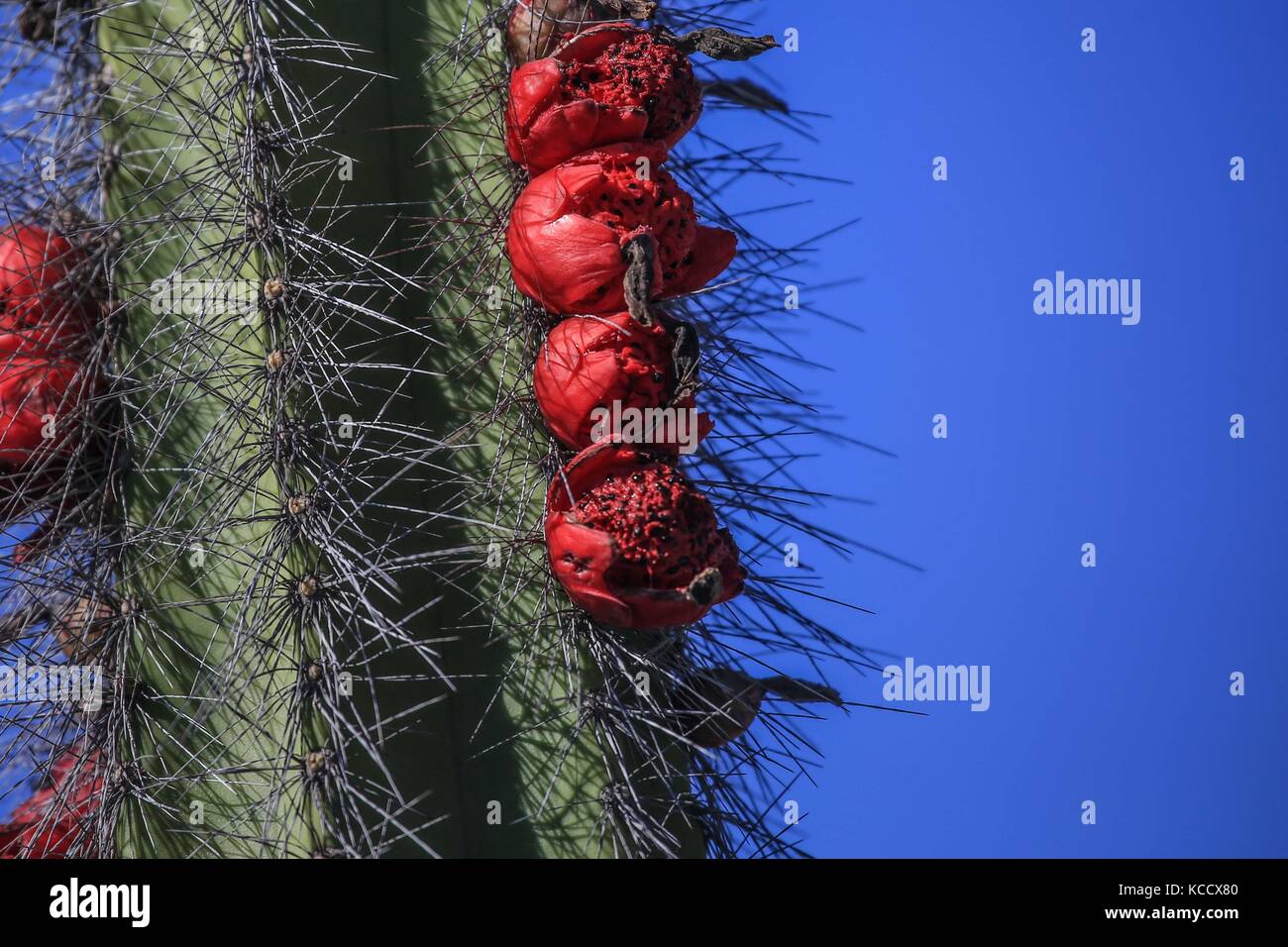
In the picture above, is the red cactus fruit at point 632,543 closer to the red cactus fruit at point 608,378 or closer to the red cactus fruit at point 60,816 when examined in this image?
the red cactus fruit at point 608,378

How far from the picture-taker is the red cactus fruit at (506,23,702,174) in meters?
1.21

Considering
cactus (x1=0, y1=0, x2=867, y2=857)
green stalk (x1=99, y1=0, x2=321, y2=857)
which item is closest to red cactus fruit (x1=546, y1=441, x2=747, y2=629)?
cactus (x1=0, y1=0, x2=867, y2=857)

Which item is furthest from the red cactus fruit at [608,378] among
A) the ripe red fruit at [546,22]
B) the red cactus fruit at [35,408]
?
the red cactus fruit at [35,408]

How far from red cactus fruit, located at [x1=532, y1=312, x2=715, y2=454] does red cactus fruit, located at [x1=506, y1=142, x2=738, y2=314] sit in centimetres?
3

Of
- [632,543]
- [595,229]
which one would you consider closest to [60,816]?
[632,543]

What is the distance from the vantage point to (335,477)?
117 cm

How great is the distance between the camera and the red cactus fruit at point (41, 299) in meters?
1.30

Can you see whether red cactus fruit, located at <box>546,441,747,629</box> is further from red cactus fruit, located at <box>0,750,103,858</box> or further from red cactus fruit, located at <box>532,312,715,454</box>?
red cactus fruit, located at <box>0,750,103,858</box>

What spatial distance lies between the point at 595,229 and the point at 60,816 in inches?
29.5

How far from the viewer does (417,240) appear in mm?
1267

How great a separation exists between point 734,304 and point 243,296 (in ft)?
1.91

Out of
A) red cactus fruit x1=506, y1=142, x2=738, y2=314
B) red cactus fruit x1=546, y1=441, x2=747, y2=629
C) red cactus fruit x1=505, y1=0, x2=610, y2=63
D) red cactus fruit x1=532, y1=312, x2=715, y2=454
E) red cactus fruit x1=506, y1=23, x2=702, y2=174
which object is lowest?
red cactus fruit x1=546, y1=441, x2=747, y2=629

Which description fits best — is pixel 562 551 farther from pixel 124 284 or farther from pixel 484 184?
pixel 124 284
